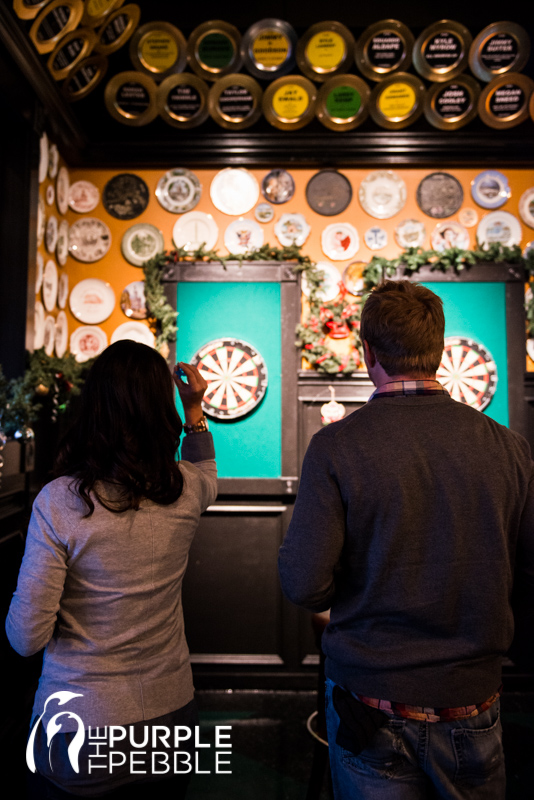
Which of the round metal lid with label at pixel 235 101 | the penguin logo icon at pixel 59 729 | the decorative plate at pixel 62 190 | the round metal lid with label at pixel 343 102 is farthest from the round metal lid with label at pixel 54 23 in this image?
the penguin logo icon at pixel 59 729

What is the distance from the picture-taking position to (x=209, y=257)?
346 centimetres

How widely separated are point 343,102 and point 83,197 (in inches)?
67.4

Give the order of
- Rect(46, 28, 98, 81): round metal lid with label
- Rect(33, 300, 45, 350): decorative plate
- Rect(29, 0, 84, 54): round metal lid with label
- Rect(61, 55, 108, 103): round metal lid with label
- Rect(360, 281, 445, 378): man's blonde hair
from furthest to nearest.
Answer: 1. Rect(61, 55, 108, 103): round metal lid with label
2. Rect(33, 300, 45, 350): decorative plate
3. Rect(46, 28, 98, 81): round metal lid with label
4. Rect(29, 0, 84, 54): round metal lid with label
5. Rect(360, 281, 445, 378): man's blonde hair

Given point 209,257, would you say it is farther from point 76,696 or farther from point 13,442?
point 76,696

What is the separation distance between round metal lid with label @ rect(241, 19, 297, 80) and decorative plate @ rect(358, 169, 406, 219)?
0.82 m

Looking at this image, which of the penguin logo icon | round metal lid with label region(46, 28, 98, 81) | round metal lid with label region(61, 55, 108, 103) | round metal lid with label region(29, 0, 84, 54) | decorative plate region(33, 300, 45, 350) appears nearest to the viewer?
the penguin logo icon

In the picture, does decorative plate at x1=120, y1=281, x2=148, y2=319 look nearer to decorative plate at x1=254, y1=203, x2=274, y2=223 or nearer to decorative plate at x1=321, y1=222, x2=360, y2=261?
decorative plate at x1=254, y1=203, x2=274, y2=223

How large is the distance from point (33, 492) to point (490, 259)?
2.94 m

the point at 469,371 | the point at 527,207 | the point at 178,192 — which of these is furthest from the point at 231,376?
the point at 527,207

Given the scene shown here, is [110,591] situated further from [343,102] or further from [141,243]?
[343,102]

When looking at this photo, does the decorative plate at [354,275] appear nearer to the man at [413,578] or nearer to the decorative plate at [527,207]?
the decorative plate at [527,207]

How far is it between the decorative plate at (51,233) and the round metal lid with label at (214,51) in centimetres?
121

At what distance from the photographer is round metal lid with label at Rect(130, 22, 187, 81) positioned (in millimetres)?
3148

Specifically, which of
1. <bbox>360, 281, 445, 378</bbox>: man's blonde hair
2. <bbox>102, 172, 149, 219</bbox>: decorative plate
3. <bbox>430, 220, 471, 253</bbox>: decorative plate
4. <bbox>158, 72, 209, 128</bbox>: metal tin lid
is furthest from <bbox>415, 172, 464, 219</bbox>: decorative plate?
<bbox>360, 281, 445, 378</bbox>: man's blonde hair
